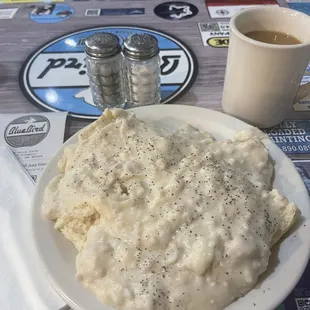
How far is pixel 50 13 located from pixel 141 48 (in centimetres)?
79

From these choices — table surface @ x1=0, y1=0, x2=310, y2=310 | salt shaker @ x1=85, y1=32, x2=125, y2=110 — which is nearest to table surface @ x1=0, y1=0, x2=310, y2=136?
table surface @ x1=0, y1=0, x2=310, y2=310

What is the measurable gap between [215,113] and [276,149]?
190mm

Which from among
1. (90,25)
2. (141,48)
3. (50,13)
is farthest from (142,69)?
(50,13)

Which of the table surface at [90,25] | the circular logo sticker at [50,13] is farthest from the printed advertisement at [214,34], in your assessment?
the circular logo sticker at [50,13]

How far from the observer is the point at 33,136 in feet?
3.83

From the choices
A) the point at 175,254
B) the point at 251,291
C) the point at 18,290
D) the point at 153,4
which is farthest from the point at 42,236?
the point at 153,4

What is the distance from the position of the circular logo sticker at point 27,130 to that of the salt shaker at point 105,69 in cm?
19

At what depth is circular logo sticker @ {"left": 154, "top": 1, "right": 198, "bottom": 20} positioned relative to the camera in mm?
1698

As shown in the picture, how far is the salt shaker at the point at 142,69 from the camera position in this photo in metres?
1.16

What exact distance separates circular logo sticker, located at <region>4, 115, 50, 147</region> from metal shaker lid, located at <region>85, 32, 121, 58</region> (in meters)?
0.25

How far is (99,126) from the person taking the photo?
980 mm

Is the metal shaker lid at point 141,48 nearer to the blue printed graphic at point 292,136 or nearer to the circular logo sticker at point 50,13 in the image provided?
the blue printed graphic at point 292,136

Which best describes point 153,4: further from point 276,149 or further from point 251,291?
point 251,291

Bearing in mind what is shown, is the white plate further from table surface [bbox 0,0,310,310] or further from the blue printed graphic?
table surface [bbox 0,0,310,310]
